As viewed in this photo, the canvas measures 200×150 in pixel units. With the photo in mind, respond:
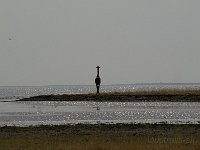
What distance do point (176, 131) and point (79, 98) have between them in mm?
37933

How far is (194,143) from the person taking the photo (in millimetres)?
21328

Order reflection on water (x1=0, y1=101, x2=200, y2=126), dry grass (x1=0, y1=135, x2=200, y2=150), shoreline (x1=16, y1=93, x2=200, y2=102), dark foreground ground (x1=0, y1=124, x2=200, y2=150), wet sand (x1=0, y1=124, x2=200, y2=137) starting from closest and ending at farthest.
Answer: dry grass (x1=0, y1=135, x2=200, y2=150) → dark foreground ground (x1=0, y1=124, x2=200, y2=150) → wet sand (x1=0, y1=124, x2=200, y2=137) → reflection on water (x1=0, y1=101, x2=200, y2=126) → shoreline (x1=16, y1=93, x2=200, y2=102)

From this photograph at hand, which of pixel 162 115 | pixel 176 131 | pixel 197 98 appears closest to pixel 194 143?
pixel 176 131

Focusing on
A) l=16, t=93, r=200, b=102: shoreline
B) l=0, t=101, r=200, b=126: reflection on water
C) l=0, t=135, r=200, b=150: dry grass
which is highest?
l=16, t=93, r=200, b=102: shoreline

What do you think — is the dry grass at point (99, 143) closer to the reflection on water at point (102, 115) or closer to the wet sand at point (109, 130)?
the wet sand at point (109, 130)

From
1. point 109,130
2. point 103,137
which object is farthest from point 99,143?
point 109,130

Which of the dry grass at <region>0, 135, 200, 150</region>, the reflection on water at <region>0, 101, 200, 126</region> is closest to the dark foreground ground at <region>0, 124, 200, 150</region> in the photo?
the dry grass at <region>0, 135, 200, 150</region>

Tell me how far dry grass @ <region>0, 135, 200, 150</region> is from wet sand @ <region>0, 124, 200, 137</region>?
1611mm

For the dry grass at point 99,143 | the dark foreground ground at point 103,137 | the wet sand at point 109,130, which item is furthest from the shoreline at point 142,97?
the dry grass at point 99,143

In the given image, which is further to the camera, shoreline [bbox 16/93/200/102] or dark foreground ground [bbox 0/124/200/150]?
shoreline [bbox 16/93/200/102]

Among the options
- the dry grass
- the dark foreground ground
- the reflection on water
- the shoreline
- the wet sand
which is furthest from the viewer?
the shoreline

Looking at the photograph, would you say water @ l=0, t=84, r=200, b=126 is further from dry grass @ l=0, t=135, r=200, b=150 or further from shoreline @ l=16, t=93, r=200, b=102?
dry grass @ l=0, t=135, r=200, b=150

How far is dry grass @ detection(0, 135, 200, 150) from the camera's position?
20.2m

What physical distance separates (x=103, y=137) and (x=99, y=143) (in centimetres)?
266
